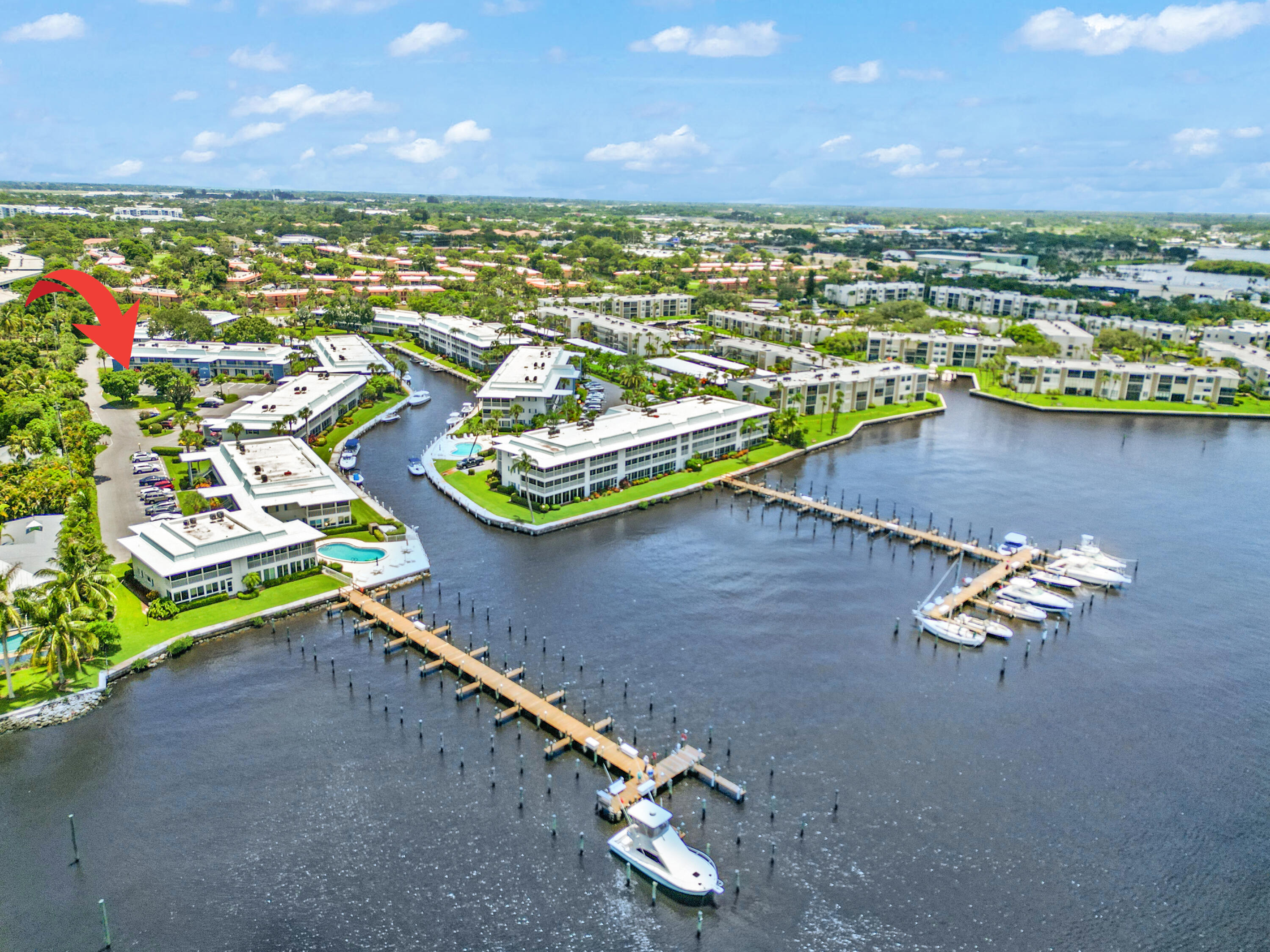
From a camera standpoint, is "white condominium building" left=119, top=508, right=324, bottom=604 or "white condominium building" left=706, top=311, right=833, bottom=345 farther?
"white condominium building" left=706, top=311, right=833, bottom=345

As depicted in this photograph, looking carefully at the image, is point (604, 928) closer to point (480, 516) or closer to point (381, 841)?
point (381, 841)

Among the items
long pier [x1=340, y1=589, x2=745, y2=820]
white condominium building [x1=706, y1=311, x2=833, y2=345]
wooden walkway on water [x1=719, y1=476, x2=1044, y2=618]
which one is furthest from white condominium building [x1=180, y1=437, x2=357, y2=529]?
white condominium building [x1=706, y1=311, x2=833, y2=345]

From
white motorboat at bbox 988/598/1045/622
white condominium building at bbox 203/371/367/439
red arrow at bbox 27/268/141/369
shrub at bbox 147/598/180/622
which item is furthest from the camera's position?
white condominium building at bbox 203/371/367/439

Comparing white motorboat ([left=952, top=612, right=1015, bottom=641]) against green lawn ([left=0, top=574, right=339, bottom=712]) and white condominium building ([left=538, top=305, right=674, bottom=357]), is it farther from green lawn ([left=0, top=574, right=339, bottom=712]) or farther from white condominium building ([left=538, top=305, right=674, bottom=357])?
white condominium building ([left=538, top=305, right=674, bottom=357])

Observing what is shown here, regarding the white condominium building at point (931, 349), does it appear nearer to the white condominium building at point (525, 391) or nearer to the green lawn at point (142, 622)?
the white condominium building at point (525, 391)

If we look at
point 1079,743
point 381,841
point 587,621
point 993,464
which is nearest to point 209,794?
point 381,841

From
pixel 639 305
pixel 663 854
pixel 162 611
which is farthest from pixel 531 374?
pixel 663 854
